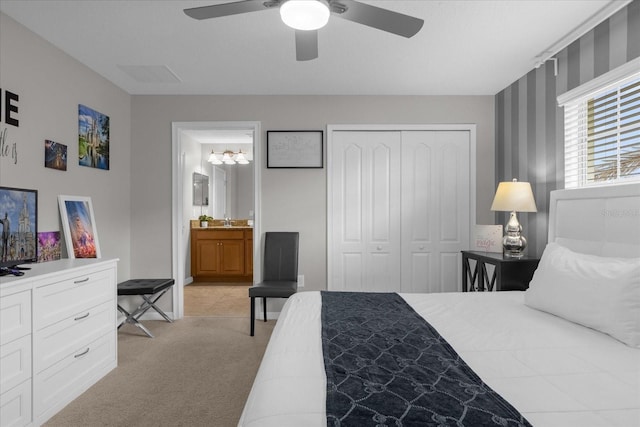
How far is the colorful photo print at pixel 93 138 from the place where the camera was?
3197 mm

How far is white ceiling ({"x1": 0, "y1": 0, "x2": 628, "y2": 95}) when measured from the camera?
7.63 ft

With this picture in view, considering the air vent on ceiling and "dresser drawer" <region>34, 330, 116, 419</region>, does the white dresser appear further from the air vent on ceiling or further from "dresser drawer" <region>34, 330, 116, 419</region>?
the air vent on ceiling

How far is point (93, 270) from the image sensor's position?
251 centimetres

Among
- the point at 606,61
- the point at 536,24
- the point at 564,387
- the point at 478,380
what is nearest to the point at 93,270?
the point at 478,380

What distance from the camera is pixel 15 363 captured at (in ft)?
6.12

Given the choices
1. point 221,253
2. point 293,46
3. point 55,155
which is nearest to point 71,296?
point 55,155

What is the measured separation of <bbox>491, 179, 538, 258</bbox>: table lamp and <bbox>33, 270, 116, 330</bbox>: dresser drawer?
10.7 feet

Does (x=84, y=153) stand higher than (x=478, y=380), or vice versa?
(x=84, y=153)

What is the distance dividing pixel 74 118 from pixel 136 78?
0.72 meters

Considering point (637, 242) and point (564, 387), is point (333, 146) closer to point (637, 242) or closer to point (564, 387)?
point (637, 242)

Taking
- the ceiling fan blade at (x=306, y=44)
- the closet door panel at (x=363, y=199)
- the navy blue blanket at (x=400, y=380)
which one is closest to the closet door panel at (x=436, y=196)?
the closet door panel at (x=363, y=199)

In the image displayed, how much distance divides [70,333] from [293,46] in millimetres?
2585

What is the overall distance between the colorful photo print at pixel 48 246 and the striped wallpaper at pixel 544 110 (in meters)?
4.09

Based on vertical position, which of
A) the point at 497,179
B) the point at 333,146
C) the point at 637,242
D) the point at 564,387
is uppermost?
the point at 333,146
